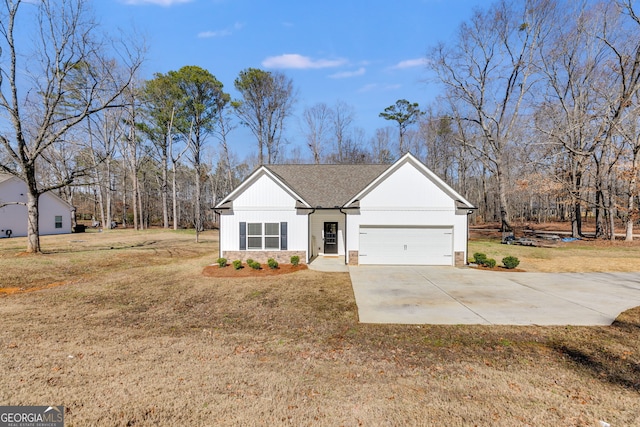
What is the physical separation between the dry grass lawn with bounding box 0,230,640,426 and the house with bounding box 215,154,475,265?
543 centimetres

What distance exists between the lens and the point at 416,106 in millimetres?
35625

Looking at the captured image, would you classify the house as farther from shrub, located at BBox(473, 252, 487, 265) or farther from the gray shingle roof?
the gray shingle roof

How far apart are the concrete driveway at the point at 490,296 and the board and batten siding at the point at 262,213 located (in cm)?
360

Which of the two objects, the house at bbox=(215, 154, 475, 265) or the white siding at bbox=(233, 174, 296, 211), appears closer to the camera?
the house at bbox=(215, 154, 475, 265)

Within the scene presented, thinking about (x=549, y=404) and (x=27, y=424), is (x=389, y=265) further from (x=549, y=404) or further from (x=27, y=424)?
(x=27, y=424)

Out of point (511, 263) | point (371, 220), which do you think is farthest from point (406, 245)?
point (511, 263)

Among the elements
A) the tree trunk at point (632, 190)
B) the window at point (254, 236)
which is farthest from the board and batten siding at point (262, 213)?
the tree trunk at point (632, 190)

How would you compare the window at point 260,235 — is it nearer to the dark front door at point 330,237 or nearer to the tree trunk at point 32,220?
the dark front door at point 330,237

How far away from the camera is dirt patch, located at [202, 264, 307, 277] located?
11.7m

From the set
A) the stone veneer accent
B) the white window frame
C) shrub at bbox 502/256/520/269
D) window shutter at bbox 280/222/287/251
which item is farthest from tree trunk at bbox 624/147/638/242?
the white window frame

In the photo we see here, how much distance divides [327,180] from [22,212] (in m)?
27.7

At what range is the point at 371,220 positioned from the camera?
45.4 ft

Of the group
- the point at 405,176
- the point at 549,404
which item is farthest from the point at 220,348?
the point at 405,176

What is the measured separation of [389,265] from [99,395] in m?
11.9
